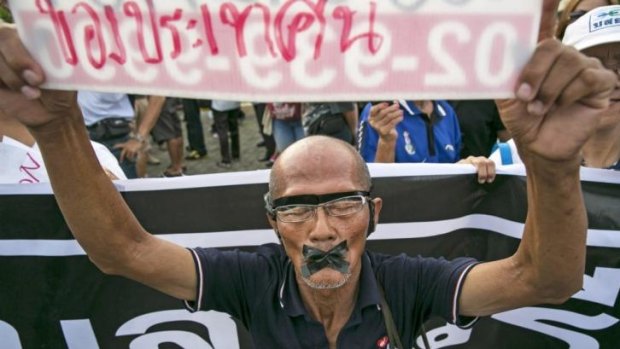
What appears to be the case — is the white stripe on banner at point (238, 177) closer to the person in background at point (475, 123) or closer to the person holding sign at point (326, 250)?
the person holding sign at point (326, 250)

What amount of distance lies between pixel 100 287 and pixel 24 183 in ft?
1.72

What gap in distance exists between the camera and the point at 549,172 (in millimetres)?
1195

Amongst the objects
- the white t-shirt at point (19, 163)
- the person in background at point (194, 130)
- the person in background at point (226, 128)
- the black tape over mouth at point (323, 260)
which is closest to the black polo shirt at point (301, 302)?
the black tape over mouth at point (323, 260)

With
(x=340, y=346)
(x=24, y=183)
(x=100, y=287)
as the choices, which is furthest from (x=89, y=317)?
(x=340, y=346)

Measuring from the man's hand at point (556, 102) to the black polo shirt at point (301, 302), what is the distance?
0.51 m

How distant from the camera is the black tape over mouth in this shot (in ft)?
4.78

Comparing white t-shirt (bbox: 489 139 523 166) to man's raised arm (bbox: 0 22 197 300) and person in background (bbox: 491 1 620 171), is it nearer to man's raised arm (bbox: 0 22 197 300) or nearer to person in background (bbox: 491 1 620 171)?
person in background (bbox: 491 1 620 171)

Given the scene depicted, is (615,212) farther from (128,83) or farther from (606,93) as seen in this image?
(128,83)

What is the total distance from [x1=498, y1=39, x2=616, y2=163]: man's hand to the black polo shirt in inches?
20.2

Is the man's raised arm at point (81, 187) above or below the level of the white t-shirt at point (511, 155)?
above

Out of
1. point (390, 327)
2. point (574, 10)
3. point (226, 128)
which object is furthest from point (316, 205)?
point (226, 128)

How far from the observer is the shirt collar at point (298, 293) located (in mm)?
1562

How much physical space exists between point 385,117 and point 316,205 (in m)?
1.26

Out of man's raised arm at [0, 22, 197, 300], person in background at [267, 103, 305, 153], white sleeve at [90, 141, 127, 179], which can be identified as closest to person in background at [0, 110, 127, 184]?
white sleeve at [90, 141, 127, 179]
